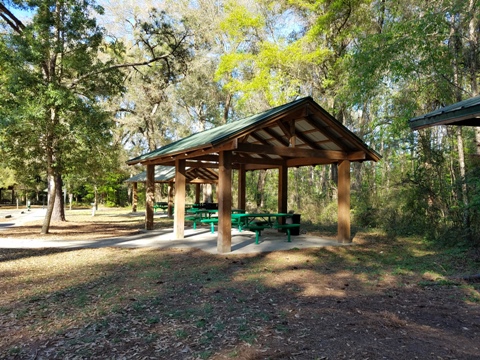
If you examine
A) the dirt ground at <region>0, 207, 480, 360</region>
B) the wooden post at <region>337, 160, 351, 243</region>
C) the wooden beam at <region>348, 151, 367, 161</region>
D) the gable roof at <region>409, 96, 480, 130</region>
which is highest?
the wooden beam at <region>348, 151, 367, 161</region>

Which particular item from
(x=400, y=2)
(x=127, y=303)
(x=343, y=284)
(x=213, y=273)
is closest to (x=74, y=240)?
(x=213, y=273)

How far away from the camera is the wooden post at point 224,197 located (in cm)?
849

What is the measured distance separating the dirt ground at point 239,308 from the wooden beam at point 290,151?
2690 mm

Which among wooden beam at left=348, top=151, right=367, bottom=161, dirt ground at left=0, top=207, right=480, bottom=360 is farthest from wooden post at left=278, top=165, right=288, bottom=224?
dirt ground at left=0, top=207, right=480, bottom=360

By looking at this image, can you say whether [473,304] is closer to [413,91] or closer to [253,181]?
[413,91]

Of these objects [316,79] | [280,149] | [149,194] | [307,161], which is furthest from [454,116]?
[316,79]

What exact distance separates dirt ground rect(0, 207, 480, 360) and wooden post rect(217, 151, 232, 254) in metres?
0.69

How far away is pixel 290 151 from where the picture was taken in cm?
934

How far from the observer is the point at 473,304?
4691 mm

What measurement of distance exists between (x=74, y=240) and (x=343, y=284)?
29.3 ft

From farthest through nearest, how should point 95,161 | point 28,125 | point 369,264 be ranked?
point 95,161 < point 28,125 < point 369,264

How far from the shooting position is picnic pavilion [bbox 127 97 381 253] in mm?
8523

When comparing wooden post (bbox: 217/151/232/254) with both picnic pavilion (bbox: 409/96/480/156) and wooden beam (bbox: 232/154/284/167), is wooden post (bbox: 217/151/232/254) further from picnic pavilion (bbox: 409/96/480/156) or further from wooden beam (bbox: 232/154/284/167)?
picnic pavilion (bbox: 409/96/480/156)

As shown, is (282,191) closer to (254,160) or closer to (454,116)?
(254,160)
